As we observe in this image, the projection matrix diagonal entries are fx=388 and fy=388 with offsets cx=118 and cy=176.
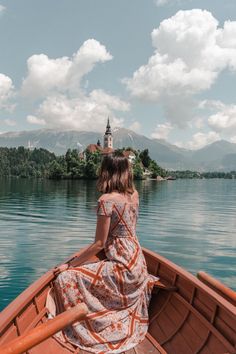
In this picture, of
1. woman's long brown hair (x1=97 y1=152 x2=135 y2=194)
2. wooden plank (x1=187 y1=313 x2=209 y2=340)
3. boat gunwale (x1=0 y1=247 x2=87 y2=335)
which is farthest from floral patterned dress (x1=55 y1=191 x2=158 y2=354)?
wooden plank (x1=187 y1=313 x2=209 y2=340)

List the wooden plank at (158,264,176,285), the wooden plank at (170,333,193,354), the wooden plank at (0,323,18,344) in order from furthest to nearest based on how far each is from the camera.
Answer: the wooden plank at (158,264,176,285) < the wooden plank at (170,333,193,354) < the wooden plank at (0,323,18,344)

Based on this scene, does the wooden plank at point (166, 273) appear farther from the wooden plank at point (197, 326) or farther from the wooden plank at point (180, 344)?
the wooden plank at point (180, 344)

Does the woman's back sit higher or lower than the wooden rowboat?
higher

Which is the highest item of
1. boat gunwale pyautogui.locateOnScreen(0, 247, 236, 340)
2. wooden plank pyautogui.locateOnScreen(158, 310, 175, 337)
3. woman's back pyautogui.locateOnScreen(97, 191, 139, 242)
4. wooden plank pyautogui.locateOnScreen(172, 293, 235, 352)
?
woman's back pyautogui.locateOnScreen(97, 191, 139, 242)

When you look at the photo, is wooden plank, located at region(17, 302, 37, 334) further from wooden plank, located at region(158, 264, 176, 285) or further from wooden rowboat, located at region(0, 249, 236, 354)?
wooden plank, located at region(158, 264, 176, 285)

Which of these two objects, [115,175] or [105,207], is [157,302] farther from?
[115,175]

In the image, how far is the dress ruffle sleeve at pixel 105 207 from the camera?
4586 millimetres

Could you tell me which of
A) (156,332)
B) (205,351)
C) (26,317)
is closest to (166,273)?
(156,332)

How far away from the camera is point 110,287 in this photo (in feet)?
15.1

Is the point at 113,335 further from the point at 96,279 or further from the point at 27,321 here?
the point at 27,321

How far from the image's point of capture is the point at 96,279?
461 centimetres

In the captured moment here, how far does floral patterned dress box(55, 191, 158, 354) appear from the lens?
14.9ft

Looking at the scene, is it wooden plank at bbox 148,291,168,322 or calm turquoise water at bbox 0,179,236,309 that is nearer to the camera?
wooden plank at bbox 148,291,168,322

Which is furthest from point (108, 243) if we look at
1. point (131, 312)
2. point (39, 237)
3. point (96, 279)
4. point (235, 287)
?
point (39, 237)
